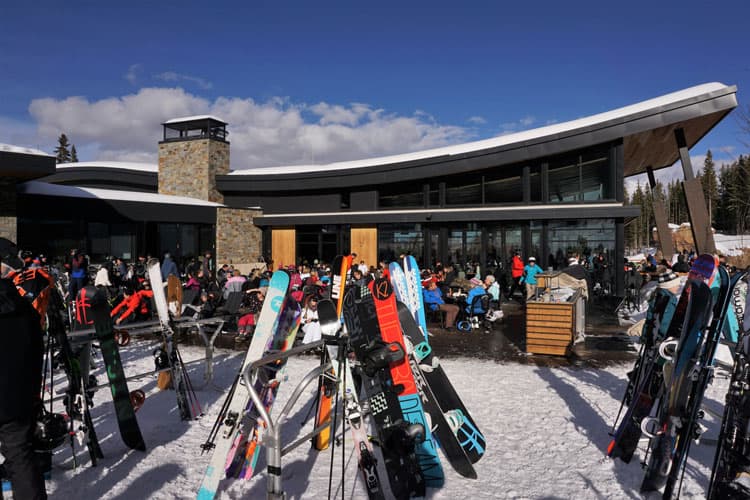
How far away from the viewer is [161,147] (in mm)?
23641

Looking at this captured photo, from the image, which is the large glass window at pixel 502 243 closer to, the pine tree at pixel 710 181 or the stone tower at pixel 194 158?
the stone tower at pixel 194 158

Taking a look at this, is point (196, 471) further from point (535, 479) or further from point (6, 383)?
point (535, 479)

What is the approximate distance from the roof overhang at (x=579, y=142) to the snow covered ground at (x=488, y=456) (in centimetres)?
997

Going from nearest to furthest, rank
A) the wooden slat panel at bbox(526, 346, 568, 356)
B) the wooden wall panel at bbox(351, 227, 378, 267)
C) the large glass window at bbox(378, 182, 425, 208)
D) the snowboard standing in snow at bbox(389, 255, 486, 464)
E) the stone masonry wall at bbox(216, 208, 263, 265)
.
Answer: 1. the snowboard standing in snow at bbox(389, 255, 486, 464)
2. the wooden slat panel at bbox(526, 346, 568, 356)
3. the large glass window at bbox(378, 182, 425, 208)
4. the wooden wall panel at bbox(351, 227, 378, 267)
5. the stone masonry wall at bbox(216, 208, 263, 265)

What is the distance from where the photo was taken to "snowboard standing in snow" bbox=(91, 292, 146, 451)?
456 cm

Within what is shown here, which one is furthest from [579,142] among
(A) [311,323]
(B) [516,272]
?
(A) [311,323]

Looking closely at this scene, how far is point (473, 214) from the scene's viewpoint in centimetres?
1630

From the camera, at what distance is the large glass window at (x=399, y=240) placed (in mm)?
17859

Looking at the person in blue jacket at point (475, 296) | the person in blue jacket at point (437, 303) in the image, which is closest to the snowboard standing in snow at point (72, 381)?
the person in blue jacket at point (437, 303)

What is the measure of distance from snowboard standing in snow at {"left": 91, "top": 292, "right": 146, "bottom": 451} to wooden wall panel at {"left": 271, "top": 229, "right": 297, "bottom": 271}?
16.4 m

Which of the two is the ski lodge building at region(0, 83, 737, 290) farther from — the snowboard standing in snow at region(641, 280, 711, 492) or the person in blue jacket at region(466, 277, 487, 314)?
the snowboard standing in snow at region(641, 280, 711, 492)

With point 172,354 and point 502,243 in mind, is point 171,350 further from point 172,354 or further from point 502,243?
point 502,243

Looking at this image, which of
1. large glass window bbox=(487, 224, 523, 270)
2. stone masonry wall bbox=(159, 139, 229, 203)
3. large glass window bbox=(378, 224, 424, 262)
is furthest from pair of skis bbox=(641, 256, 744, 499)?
stone masonry wall bbox=(159, 139, 229, 203)

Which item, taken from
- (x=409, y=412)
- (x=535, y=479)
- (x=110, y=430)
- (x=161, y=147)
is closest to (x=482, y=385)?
(x=535, y=479)
